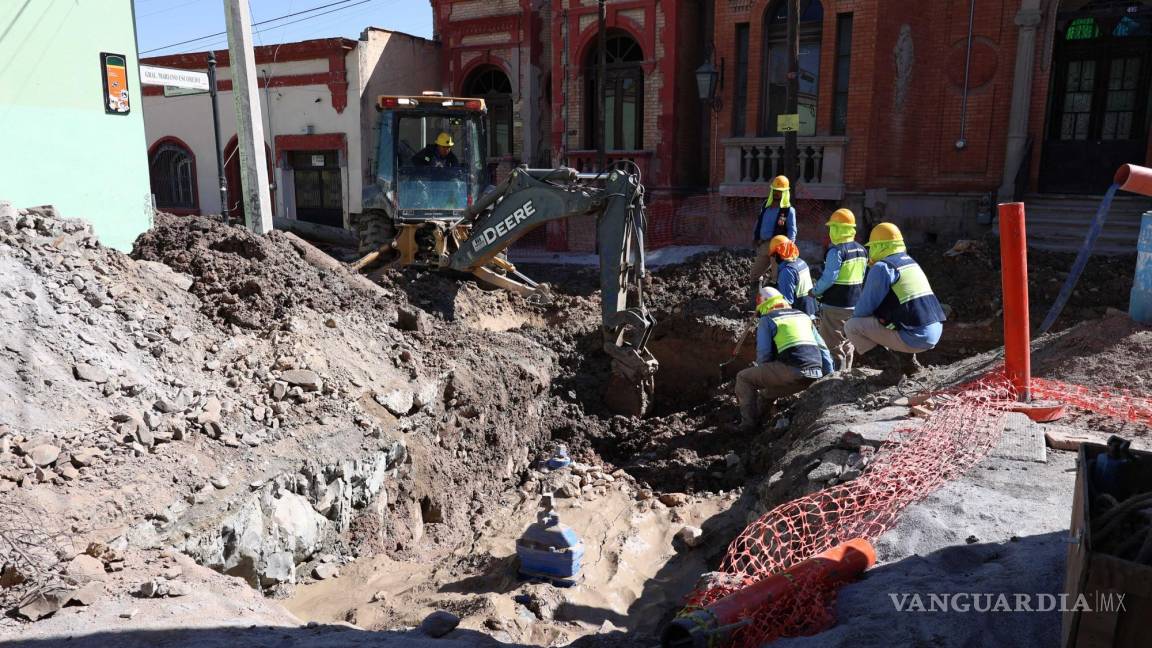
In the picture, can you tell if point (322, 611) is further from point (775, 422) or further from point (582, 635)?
point (775, 422)

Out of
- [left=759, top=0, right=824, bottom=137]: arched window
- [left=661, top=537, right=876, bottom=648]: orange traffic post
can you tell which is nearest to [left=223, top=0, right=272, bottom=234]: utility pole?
[left=661, top=537, right=876, bottom=648]: orange traffic post

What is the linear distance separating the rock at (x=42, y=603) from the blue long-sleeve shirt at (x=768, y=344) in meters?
5.71

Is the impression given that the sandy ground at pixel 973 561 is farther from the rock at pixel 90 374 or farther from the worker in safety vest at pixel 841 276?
the rock at pixel 90 374

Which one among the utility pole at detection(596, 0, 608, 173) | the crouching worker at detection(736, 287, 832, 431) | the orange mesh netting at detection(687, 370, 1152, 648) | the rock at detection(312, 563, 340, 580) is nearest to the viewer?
the orange mesh netting at detection(687, 370, 1152, 648)

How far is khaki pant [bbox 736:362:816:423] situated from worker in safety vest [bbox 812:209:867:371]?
83 centimetres

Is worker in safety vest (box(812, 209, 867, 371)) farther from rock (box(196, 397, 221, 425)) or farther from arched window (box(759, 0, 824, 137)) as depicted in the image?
arched window (box(759, 0, 824, 137))

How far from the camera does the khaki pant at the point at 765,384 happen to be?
24.2 ft

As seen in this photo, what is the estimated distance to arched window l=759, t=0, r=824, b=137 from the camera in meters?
14.5

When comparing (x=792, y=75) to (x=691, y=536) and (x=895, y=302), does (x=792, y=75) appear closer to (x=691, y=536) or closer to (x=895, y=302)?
(x=895, y=302)

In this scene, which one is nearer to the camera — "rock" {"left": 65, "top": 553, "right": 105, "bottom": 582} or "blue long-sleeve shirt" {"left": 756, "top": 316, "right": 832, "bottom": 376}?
"rock" {"left": 65, "top": 553, "right": 105, "bottom": 582}

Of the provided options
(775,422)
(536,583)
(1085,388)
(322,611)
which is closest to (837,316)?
(775,422)

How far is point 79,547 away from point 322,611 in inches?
59.7

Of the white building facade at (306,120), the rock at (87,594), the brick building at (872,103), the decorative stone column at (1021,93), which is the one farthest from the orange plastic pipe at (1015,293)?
the white building facade at (306,120)
